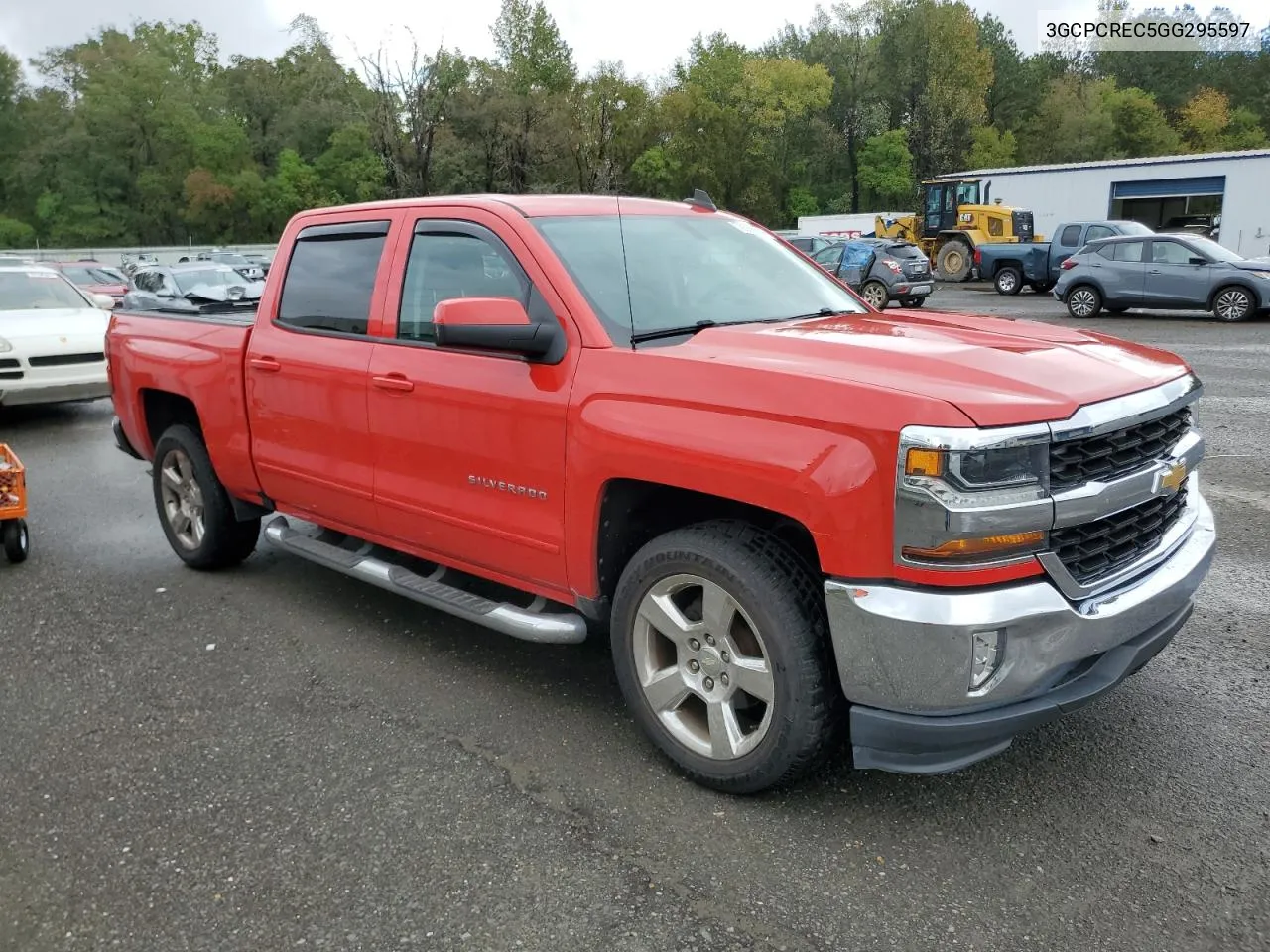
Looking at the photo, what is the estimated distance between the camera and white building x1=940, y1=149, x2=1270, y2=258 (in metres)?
34.2

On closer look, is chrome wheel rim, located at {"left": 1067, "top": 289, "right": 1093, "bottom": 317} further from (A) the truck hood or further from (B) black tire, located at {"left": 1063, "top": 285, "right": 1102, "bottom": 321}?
(A) the truck hood

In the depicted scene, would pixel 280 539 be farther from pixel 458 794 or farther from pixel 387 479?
pixel 458 794

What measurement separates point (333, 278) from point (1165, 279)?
18.2 meters

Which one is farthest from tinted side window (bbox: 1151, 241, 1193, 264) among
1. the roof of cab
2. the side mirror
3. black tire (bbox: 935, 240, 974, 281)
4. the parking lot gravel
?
the side mirror

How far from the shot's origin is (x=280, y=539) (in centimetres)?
493

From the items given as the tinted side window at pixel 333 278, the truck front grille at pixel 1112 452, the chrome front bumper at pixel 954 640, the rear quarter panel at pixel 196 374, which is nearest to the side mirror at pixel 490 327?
the tinted side window at pixel 333 278

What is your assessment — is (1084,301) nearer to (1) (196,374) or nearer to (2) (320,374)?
(1) (196,374)

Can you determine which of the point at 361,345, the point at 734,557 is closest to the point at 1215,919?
the point at 734,557

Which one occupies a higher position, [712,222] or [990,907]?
[712,222]

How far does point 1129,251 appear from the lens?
19.4 m

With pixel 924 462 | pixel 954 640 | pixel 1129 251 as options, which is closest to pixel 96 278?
pixel 1129 251

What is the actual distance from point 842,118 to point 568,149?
41.6 meters

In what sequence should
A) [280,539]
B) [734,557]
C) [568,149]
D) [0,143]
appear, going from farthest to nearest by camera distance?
[0,143] < [568,149] < [280,539] < [734,557]

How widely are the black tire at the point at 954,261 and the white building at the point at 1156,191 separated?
6028mm
